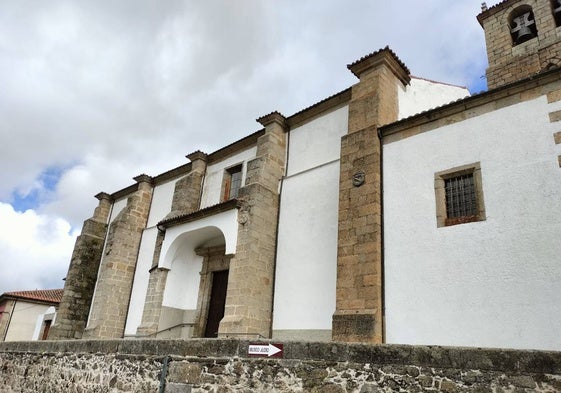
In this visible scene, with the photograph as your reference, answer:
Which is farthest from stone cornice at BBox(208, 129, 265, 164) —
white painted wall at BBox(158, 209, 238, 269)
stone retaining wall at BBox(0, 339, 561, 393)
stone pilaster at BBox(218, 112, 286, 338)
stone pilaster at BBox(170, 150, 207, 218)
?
stone retaining wall at BBox(0, 339, 561, 393)

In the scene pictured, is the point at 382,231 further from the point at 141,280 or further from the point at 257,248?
the point at 141,280

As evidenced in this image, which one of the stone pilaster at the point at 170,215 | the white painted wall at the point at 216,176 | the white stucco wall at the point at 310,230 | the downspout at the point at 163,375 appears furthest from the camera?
the white painted wall at the point at 216,176

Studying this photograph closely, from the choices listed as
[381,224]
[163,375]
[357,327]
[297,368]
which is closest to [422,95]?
[381,224]

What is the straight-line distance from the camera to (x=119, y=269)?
49.0 feet

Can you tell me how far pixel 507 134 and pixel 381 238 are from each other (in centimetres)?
282

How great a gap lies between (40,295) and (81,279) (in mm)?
11724

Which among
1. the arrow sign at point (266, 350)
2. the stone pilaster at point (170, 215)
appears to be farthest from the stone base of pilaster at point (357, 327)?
the stone pilaster at point (170, 215)

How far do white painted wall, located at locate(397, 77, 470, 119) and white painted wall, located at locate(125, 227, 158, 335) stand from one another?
9.59 metres

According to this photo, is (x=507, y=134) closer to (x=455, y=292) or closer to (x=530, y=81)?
(x=530, y=81)

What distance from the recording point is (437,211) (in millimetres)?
7625

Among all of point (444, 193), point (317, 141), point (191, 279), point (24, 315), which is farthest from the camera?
point (24, 315)

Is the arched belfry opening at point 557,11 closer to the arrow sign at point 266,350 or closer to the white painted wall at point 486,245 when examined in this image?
the white painted wall at point 486,245

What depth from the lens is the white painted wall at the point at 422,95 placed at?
10397 mm

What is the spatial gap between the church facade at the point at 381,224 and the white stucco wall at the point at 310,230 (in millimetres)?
35
